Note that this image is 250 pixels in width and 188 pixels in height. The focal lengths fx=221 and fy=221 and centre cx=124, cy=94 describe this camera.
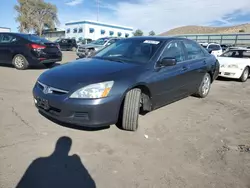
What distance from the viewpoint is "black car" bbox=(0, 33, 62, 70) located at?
8703 mm

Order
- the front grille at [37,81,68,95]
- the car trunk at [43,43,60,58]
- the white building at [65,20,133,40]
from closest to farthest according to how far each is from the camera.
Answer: the front grille at [37,81,68,95] → the car trunk at [43,43,60,58] → the white building at [65,20,133,40]

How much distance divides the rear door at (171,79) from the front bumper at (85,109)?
943 millimetres

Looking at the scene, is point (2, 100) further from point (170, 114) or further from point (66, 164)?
point (170, 114)

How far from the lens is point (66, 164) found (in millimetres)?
2646

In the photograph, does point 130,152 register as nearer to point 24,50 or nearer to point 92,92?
point 92,92

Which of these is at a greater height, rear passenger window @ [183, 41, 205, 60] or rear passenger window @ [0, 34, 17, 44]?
rear passenger window @ [0, 34, 17, 44]

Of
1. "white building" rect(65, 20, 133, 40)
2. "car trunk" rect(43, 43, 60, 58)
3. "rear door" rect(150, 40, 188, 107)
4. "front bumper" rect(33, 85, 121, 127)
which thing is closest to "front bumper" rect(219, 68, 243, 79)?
"rear door" rect(150, 40, 188, 107)

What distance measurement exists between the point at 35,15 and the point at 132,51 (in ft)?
190

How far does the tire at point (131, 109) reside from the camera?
3355 millimetres

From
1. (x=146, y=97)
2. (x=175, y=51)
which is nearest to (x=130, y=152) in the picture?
(x=146, y=97)

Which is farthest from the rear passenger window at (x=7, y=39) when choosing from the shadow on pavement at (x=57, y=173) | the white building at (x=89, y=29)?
the white building at (x=89, y=29)

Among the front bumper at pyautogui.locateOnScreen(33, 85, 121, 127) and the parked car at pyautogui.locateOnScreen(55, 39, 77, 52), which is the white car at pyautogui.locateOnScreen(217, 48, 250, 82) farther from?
the parked car at pyautogui.locateOnScreen(55, 39, 77, 52)

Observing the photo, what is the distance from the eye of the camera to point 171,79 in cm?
421

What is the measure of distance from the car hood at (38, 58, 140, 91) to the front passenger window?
2.82 ft
